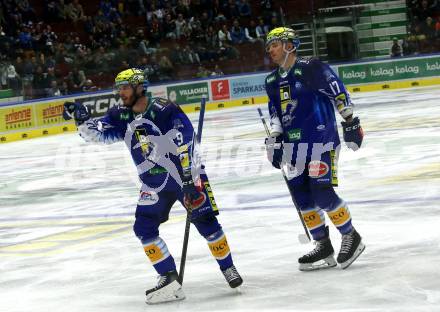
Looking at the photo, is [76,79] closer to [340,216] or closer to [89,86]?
[89,86]

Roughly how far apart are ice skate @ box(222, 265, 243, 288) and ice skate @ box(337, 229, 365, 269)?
35.7 inches

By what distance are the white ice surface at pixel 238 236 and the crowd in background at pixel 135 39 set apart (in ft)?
26.4

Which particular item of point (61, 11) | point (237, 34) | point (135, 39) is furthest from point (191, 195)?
point (61, 11)

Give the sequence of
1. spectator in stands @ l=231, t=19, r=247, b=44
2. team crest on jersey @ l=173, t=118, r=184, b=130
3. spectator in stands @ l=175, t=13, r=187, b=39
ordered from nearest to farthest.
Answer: team crest on jersey @ l=173, t=118, r=184, b=130
spectator in stands @ l=231, t=19, r=247, b=44
spectator in stands @ l=175, t=13, r=187, b=39

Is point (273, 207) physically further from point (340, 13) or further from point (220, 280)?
point (340, 13)

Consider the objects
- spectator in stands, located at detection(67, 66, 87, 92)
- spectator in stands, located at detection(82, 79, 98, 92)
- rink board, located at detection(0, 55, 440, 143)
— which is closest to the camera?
spectator in stands, located at detection(67, 66, 87, 92)

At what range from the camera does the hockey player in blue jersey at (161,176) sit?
605 cm

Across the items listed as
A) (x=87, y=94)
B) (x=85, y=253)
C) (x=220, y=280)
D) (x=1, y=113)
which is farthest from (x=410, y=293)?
(x=87, y=94)

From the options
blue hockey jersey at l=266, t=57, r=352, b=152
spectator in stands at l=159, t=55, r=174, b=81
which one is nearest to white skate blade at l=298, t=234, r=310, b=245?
blue hockey jersey at l=266, t=57, r=352, b=152

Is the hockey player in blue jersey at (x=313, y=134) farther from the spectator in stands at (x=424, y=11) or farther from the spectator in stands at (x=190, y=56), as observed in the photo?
the spectator in stands at (x=424, y=11)

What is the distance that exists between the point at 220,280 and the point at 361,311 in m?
1.52

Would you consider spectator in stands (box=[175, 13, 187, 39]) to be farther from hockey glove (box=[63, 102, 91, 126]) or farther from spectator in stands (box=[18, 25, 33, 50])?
hockey glove (box=[63, 102, 91, 126])

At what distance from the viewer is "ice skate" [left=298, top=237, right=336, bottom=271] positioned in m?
6.76

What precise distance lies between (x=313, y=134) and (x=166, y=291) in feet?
5.32
